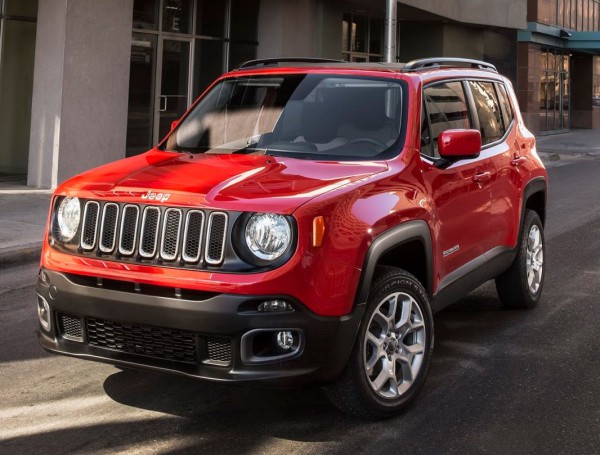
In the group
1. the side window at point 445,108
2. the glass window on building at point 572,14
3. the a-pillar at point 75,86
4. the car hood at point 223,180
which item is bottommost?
the car hood at point 223,180

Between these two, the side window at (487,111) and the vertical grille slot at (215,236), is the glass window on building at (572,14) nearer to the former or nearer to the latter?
the side window at (487,111)

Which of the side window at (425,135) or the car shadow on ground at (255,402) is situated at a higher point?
the side window at (425,135)

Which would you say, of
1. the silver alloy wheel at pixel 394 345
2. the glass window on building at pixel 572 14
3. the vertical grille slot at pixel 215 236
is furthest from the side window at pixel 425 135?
the glass window on building at pixel 572 14

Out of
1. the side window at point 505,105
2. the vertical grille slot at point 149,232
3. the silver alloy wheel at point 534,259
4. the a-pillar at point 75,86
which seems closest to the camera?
the vertical grille slot at point 149,232

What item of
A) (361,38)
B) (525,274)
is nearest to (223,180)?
(525,274)

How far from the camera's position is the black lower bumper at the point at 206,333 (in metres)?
4.08

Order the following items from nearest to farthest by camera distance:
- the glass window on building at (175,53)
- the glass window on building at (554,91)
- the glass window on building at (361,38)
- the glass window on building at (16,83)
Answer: the glass window on building at (16,83) < the glass window on building at (175,53) < the glass window on building at (361,38) < the glass window on building at (554,91)

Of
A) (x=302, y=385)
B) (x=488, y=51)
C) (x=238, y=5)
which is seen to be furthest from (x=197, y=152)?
(x=488, y=51)

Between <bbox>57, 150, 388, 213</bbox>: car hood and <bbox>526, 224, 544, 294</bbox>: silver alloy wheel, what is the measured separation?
2538 millimetres

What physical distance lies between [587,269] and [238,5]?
1265 centimetres

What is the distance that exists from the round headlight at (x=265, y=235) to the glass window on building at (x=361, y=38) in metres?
21.0

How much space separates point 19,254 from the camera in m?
9.59

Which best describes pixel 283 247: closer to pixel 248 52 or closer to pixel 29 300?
pixel 29 300

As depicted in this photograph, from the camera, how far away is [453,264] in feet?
18.3
